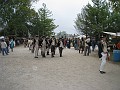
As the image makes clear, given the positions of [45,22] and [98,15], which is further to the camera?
[45,22]

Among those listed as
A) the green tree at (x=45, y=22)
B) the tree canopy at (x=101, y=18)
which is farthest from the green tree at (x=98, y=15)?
the green tree at (x=45, y=22)

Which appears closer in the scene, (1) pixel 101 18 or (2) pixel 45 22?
(1) pixel 101 18

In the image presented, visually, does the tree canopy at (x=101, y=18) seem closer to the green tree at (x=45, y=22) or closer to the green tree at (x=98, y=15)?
the green tree at (x=98, y=15)

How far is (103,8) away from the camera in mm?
47688

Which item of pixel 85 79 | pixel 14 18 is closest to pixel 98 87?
pixel 85 79

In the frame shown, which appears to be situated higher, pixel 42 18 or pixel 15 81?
pixel 42 18

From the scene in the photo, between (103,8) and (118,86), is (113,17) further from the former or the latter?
(118,86)

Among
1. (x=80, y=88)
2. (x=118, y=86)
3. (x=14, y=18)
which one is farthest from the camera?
(x=14, y=18)

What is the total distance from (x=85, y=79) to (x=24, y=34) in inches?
2505

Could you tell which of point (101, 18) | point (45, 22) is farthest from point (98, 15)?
point (45, 22)

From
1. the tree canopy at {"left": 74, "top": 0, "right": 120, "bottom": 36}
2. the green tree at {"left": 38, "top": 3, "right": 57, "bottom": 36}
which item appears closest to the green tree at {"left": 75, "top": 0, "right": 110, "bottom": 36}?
the tree canopy at {"left": 74, "top": 0, "right": 120, "bottom": 36}

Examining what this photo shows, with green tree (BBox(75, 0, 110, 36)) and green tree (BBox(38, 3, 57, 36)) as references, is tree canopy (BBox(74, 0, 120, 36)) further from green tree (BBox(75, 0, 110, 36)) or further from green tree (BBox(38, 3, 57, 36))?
green tree (BBox(38, 3, 57, 36))

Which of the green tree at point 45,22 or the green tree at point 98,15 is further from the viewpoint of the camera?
the green tree at point 45,22

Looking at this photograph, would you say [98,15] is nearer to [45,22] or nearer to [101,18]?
[101,18]
